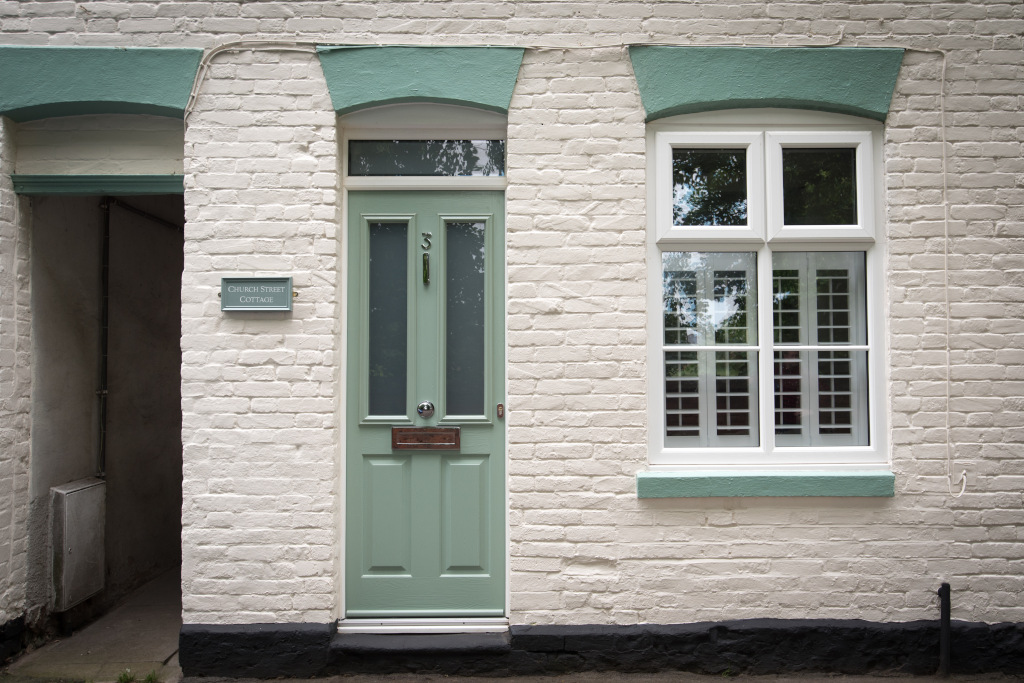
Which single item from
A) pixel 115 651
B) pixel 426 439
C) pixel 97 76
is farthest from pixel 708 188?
pixel 115 651

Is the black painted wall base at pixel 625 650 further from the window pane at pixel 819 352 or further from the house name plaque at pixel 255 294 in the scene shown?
the house name plaque at pixel 255 294

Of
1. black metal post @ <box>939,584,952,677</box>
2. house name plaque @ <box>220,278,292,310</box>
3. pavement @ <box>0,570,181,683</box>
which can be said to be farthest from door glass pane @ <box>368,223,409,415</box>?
black metal post @ <box>939,584,952,677</box>

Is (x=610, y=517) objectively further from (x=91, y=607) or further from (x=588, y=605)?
(x=91, y=607)

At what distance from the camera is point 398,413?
3740 millimetres

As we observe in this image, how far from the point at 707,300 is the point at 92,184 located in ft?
12.4

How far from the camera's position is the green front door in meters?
3.68

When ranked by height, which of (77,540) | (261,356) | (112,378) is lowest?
(77,540)

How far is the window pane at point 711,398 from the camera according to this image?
12.1 ft

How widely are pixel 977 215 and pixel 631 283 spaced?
205 cm

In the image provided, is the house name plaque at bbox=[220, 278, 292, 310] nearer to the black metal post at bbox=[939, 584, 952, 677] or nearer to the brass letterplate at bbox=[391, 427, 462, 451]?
the brass letterplate at bbox=[391, 427, 462, 451]

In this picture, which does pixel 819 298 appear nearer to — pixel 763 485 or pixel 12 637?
pixel 763 485

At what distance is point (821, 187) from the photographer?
3705 millimetres

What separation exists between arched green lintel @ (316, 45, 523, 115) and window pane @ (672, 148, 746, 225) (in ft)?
3.76

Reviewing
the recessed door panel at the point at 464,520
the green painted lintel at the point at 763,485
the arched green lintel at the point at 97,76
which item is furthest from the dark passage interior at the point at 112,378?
the green painted lintel at the point at 763,485
